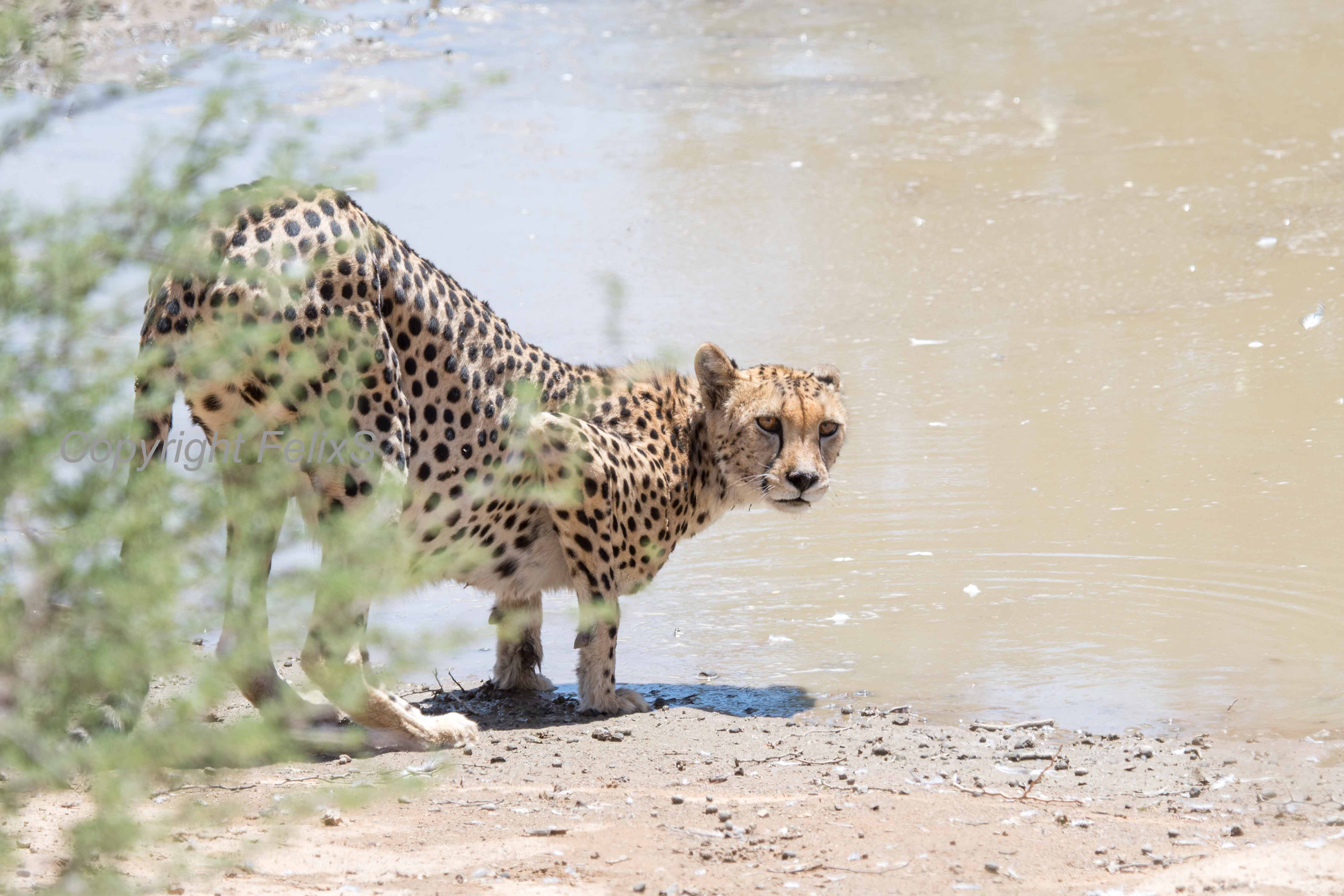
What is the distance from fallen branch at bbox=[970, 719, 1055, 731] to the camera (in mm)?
5395

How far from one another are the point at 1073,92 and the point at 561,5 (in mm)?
6905

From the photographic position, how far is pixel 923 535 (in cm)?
735

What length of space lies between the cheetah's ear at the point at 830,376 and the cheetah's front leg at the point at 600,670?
4.26ft

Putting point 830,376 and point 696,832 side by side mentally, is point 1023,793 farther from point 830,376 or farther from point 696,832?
point 830,376

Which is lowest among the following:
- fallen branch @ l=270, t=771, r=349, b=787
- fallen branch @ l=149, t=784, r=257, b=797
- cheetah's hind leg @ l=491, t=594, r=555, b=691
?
fallen branch @ l=270, t=771, r=349, b=787

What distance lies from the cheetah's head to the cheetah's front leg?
2.41ft

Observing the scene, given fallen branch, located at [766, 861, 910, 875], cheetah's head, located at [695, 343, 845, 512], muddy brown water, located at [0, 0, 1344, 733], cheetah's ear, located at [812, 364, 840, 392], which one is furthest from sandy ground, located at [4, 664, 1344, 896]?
cheetah's ear, located at [812, 364, 840, 392]

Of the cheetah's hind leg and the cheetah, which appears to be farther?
the cheetah's hind leg

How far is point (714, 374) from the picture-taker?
625 centimetres

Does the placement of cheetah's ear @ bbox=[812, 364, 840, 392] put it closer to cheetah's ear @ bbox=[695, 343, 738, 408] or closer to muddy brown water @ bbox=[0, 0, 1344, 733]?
cheetah's ear @ bbox=[695, 343, 738, 408]

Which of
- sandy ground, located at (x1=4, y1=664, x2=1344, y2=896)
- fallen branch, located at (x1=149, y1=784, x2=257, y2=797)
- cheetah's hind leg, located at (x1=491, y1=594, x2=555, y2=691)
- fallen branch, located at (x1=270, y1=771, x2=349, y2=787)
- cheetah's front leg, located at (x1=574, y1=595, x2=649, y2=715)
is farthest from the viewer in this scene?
cheetah's hind leg, located at (x1=491, y1=594, x2=555, y2=691)

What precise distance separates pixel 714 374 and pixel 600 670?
1.21 meters

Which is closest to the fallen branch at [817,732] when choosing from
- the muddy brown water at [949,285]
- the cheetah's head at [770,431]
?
the muddy brown water at [949,285]

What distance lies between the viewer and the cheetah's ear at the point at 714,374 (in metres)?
6.20
